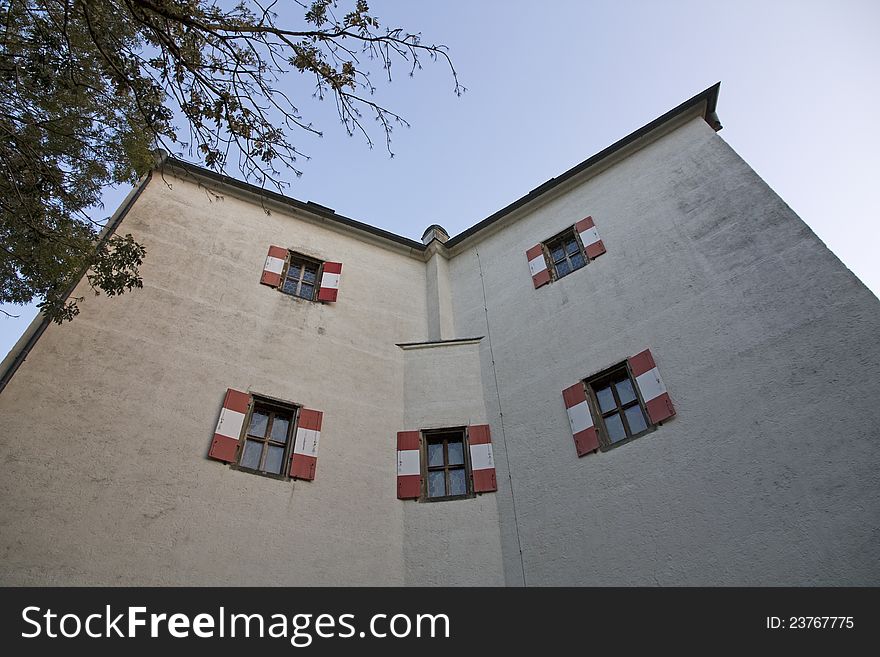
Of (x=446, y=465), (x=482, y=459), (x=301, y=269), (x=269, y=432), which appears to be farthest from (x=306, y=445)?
(x=301, y=269)

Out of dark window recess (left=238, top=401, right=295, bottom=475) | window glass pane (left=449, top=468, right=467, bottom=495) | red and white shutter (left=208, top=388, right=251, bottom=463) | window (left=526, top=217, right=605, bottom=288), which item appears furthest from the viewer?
window (left=526, top=217, right=605, bottom=288)

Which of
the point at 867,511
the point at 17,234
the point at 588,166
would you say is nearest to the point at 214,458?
the point at 17,234

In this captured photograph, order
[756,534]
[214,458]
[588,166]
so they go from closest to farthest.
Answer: [756,534]
[214,458]
[588,166]

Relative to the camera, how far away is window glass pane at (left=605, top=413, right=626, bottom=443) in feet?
25.1

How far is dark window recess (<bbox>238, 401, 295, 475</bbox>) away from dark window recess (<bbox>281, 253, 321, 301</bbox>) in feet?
7.58

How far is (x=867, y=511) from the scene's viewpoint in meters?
5.58

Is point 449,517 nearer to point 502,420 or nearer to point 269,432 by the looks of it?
point 502,420

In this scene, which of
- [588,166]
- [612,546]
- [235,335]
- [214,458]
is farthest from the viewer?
[588,166]

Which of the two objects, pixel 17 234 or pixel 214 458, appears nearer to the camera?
pixel 17 234

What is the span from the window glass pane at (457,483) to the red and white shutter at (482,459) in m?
0.21

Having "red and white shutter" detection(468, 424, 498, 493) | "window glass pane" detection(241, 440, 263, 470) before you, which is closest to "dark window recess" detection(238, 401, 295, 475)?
"window glass pane" detection(241, 440, 263, 470)

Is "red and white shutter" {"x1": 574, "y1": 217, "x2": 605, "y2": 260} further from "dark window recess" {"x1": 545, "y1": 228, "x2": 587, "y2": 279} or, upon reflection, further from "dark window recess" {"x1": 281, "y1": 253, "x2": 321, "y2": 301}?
"dark window recess" {"x1": 281, "y1": 253, "x2": 321, "y2": 301}

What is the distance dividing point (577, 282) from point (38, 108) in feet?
23.0
